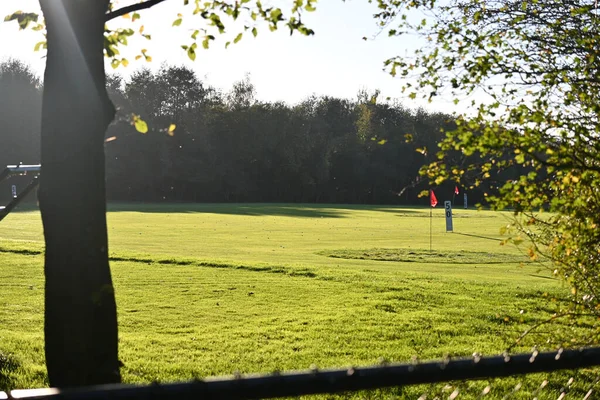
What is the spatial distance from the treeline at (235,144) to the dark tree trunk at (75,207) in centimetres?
8047

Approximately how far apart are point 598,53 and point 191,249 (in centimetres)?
2127

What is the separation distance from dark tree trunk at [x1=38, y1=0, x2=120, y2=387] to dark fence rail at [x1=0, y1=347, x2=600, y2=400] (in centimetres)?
175

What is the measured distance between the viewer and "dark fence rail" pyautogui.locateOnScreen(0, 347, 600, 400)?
1941 millimetres

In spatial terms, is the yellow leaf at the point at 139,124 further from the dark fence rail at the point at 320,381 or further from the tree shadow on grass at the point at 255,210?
the tree shadow on grass at the point at 255,210

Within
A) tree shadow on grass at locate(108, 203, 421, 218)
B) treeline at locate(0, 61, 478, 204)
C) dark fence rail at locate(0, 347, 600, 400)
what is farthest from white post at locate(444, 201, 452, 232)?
treeline at locate(0, 61, 478, 204)

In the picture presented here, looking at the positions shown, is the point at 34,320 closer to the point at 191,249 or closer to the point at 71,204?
the point at 71,204

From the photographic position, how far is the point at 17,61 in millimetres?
88250

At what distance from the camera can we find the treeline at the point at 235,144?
85.4 meters

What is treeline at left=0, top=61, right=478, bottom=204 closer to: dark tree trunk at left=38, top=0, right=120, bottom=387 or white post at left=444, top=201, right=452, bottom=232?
white post at left=444, top=201, right=452, bottom=232

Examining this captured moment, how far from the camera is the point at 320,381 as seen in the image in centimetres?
215

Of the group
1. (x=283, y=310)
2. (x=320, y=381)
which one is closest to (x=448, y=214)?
(x=283, y=310)

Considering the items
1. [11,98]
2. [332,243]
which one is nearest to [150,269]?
[332,243]

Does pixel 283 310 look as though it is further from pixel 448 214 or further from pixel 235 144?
pixel 235 144

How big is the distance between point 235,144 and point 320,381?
93.2 m
